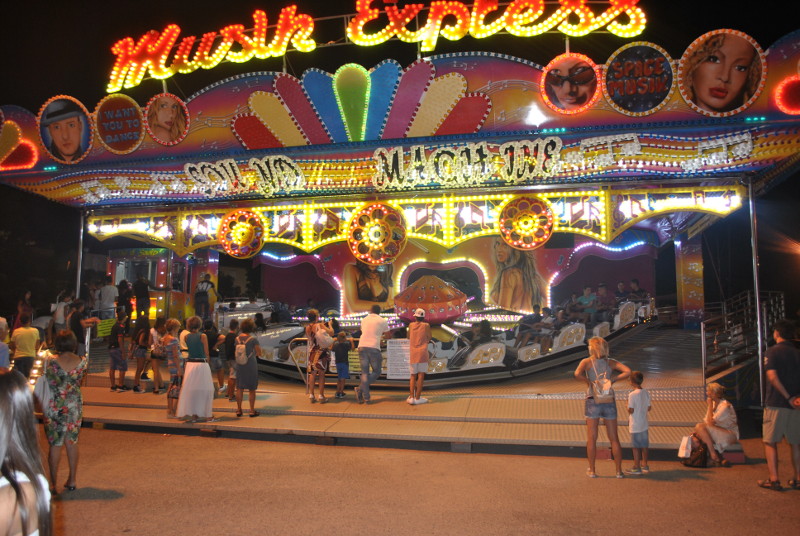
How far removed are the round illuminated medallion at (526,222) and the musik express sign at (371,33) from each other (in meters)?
3.03

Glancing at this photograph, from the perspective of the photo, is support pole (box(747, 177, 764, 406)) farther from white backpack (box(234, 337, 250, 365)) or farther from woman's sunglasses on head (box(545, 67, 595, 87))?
white backpack (box(234, 337, 250, 365))

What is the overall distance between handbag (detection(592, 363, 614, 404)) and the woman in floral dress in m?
5.30

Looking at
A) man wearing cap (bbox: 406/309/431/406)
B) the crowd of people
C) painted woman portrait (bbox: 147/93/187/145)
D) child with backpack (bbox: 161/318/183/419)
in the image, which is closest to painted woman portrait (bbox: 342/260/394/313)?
the crowd of people

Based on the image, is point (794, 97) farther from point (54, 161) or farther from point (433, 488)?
point (54, 161)

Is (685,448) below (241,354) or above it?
below

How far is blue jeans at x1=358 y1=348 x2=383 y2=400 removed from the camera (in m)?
9.62

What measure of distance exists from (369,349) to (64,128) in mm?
8449

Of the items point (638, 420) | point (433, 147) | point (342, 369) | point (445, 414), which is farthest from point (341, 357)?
point (638, 420)

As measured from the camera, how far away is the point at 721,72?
9430 mm

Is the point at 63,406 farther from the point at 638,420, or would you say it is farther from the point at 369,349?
the point at 638,420

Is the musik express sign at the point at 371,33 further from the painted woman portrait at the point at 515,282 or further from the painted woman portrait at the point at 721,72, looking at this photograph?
the painted woman portrait at the point at 515,282

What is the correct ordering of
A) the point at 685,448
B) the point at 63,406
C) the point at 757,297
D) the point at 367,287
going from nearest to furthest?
1. the point at 63,406
2. the point at 685,448
3. the point at 757,297
4. the point at 367,287

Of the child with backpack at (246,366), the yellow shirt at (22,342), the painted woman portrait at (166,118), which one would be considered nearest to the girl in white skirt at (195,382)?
the child with backpack at (246,366)

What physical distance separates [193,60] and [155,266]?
23.7 feet
